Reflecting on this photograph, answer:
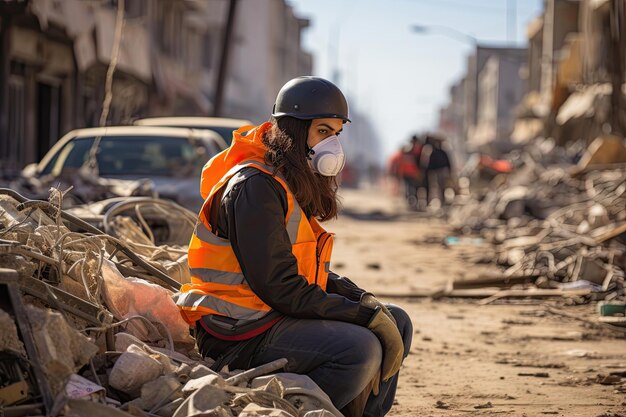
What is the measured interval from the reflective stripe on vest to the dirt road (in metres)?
1.56

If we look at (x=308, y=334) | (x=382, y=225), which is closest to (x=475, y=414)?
(x=308, y=334)

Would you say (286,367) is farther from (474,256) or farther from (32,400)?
(474,256)

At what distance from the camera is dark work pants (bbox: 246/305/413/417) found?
4.59 m

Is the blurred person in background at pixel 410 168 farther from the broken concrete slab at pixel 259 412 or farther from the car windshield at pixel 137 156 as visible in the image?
the broken concrete slab at pixel 259 412

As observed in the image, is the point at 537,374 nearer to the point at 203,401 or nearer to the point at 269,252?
the point at 269,252

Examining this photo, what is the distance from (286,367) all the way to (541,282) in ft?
23.8

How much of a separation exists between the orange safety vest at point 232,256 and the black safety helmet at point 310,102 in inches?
7.3

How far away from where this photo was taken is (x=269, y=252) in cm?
449

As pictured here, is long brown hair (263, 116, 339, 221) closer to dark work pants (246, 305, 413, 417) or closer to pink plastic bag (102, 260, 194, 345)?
dark work pants (246, 305, 413, 417)

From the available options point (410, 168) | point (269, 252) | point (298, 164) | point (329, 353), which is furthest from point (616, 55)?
point (269, 252)

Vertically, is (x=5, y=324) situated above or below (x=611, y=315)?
above

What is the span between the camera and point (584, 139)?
33.6 m

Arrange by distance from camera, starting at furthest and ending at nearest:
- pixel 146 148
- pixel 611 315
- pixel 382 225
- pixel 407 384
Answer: pixel 382 225
pixel 146 148
pixel 611 315
pixel 407 384

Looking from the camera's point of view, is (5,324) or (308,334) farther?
(308,334)
